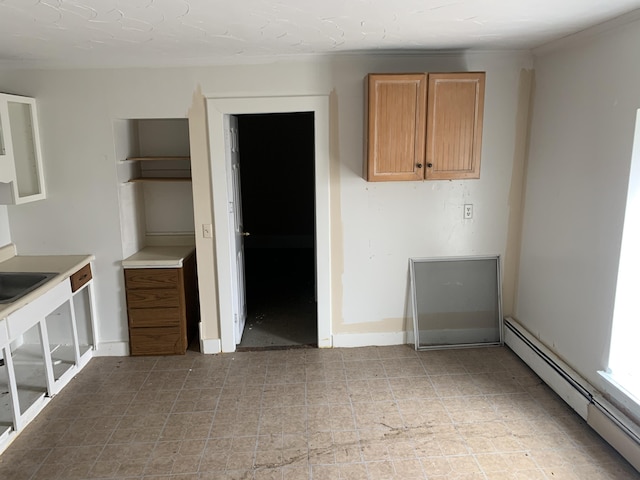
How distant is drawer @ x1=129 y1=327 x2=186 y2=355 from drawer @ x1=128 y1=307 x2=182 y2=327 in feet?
0.14

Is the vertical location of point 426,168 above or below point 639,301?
above

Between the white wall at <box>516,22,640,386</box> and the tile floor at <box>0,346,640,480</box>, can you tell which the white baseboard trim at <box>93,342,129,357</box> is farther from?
the white wall at <box>516,22,640,386</box>

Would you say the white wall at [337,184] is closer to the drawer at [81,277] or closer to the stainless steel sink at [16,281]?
the drawer at [81,277]

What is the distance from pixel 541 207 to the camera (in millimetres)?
3385

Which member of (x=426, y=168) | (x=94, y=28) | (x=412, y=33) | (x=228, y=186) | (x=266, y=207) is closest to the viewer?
(x=94, y=28)

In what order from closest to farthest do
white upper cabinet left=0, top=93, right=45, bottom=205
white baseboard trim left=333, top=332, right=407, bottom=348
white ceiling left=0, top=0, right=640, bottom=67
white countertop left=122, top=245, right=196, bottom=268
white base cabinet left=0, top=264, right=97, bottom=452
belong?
1. white ceiling left=0, top=0, right=640, bottom=67
2. white base cabinet left=0, top=264, right=97, bottom=452
3. white upper cabinet left=0, top=93, right=45, bottom=205
4. white countertop left=122, top=245, right=196, bottom=268
5. white baseboard trim left=333, top=332, right=407, bottom=348

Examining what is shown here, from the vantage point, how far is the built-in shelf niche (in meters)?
3.79

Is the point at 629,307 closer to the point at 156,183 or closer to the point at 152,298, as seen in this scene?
the point at 152,298

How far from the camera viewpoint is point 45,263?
3.44 m

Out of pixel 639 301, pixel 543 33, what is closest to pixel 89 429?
pixel 639 301

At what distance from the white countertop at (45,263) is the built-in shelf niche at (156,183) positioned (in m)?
0.38

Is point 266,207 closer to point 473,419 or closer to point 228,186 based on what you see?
point 228,186

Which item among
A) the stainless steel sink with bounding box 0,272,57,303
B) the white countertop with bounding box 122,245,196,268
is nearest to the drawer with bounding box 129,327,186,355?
the white countertop with bounding box 122,245,196,268

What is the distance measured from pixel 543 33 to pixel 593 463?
93.6 inches
